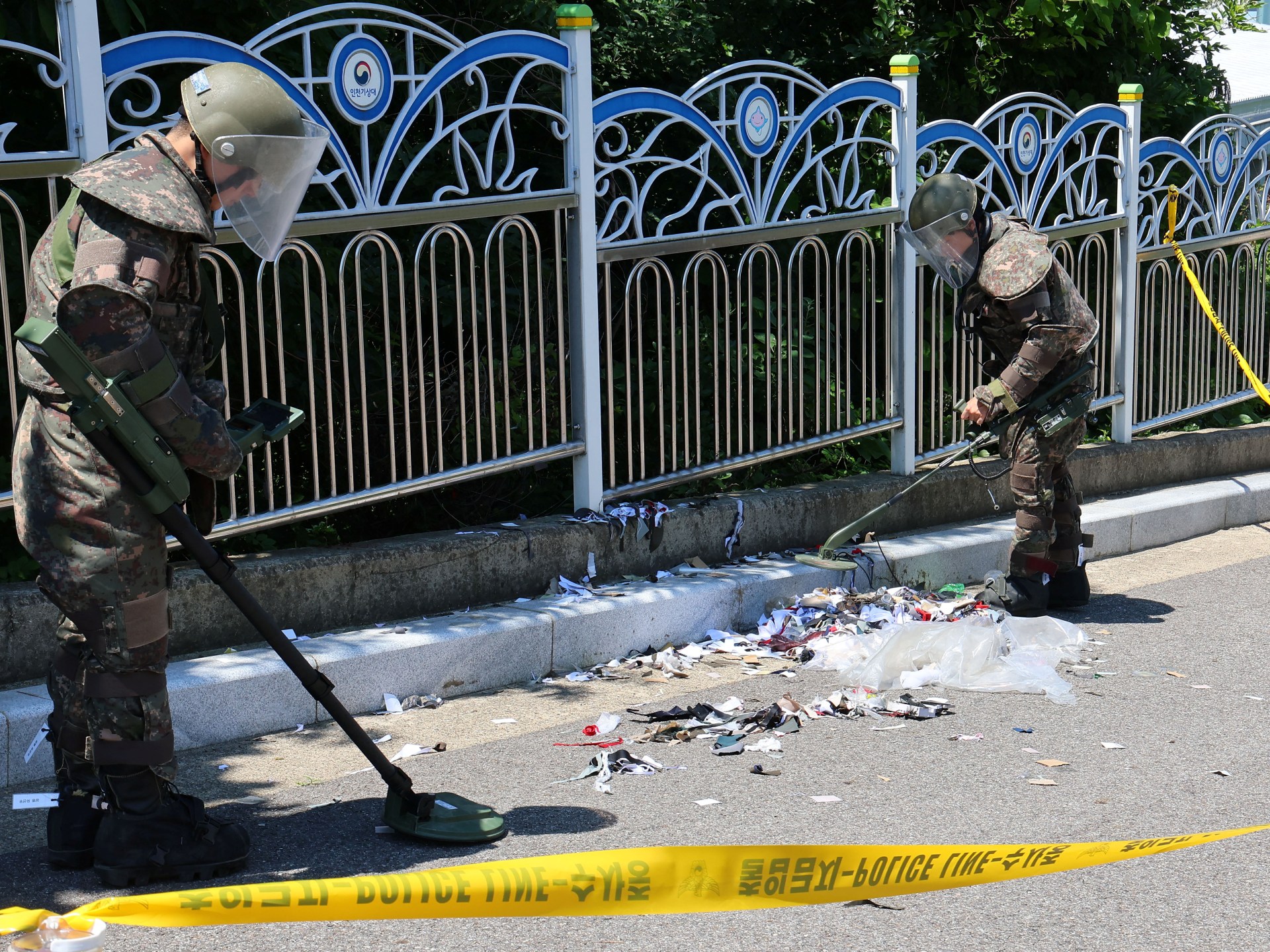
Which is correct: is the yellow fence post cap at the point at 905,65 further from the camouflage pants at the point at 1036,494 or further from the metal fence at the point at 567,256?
Answer: the camouflage pants at the point at 1036,494

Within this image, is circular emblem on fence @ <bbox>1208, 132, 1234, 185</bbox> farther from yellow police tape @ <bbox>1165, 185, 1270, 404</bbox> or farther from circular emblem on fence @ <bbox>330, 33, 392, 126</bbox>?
circular emblem on fence @ <bbox>330, 33, 392, 126</bbox>

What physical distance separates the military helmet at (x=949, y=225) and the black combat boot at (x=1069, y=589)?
4.52 feet

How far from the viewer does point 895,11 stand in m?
8.49

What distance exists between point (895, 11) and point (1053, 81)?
1343 millimetres

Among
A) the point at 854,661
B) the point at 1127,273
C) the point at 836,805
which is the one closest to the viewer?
the point at 836,805

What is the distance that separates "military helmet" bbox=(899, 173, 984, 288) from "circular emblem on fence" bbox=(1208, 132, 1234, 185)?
3.42m

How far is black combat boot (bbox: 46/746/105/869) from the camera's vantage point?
3697 millimetres

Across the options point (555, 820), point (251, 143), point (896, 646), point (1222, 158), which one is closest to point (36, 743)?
point (555, 820)

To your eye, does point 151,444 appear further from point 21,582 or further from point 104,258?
point 21,582

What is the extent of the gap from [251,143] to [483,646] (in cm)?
227

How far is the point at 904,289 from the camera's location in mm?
7191

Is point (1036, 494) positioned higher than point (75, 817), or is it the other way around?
point (1036, 494)

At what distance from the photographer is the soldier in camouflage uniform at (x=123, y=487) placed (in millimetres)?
3471

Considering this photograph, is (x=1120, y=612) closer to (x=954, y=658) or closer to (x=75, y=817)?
(x=954, y=658)
